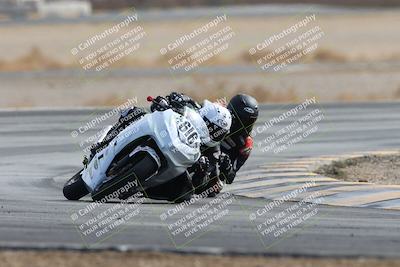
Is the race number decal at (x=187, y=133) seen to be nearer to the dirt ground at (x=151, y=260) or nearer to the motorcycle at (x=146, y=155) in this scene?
the motorcycle at (x=146, y=155)

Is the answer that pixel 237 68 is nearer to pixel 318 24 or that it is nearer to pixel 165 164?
pixel 318 24

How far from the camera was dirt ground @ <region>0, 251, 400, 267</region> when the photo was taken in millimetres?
8477

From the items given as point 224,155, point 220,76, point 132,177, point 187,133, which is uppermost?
point 187,133

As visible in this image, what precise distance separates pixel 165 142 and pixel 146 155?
0.28 m

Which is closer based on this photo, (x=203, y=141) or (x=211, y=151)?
(x=203, y=141)

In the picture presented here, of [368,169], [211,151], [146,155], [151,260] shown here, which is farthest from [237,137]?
A: [151,260]

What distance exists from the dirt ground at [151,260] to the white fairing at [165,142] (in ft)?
10.1

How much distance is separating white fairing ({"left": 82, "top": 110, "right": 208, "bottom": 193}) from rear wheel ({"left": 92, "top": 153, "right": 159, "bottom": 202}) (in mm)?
195

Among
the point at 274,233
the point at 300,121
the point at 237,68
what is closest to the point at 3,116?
the point at 300,121

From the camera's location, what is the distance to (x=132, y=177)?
11.7m

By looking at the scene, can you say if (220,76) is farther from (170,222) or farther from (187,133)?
(170,222)

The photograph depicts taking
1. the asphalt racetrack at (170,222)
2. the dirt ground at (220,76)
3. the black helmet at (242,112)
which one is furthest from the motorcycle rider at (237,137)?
the dirt ground at (220,76)

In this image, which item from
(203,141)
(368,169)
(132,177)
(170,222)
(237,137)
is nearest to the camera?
(170,222)

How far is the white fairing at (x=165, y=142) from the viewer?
11.8m
